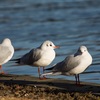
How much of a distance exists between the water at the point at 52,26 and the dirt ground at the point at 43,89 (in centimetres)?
105

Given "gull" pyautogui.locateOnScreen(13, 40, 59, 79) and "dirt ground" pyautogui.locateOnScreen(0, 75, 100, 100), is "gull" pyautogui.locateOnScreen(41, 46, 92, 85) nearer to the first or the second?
"dirt ground" pyautogui.locateOnScreen(0, 75, 100, 100)

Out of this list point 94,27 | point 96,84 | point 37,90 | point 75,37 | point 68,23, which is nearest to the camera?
point 37,90

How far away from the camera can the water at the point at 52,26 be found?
1616 centimetres

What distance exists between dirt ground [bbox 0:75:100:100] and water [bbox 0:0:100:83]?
1.05 m

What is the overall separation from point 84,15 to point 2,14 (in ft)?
17.4

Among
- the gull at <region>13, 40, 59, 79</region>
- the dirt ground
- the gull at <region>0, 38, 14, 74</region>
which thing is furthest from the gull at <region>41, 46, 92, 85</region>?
the gull at <region>0, 38, 14, 74</region>

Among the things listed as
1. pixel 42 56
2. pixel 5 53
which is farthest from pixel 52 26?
pixel 42 56

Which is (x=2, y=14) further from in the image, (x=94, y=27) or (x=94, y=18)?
(x=94, y=27)

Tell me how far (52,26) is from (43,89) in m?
15.6

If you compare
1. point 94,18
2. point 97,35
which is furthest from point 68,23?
point 97,35

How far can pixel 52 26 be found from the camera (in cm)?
2581

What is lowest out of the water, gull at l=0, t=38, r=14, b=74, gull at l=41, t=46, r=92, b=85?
gull at l=41, t=46, r=92, b=85

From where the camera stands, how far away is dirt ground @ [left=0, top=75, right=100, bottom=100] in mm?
9445

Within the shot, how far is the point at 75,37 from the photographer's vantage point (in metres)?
20.8
